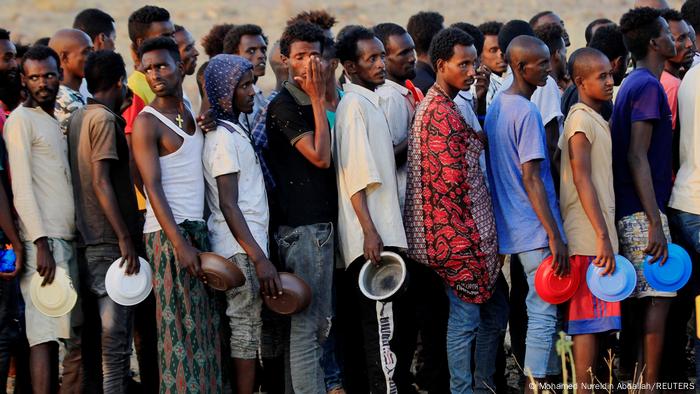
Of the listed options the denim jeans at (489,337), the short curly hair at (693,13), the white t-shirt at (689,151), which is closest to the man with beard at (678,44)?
the short curly hair at (693,13)

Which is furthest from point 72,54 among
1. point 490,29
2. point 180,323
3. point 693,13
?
point 693,13

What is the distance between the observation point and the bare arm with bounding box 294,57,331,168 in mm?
6664

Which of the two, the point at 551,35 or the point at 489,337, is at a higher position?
the point at 551,35

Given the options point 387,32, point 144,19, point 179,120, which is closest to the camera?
point 179,120

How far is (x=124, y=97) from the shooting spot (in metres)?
7.44

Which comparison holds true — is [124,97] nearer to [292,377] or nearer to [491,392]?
[292,377]

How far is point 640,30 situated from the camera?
7297 mm

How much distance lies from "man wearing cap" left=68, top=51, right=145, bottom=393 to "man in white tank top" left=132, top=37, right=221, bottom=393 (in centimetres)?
28

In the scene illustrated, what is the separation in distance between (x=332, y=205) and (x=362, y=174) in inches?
10.5

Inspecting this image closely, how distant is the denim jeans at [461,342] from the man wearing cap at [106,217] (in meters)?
1.80

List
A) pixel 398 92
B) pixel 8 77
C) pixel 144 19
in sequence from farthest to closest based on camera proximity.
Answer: pixel 144 19 < pixel 8 77 < pixel 398 92

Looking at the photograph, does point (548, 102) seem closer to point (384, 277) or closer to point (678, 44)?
point (678, 44)

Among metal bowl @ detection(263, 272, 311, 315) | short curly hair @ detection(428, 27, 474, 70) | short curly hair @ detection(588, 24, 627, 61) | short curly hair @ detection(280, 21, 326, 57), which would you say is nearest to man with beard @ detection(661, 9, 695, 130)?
short curly hair @ detection(588, 24, 627, 61)

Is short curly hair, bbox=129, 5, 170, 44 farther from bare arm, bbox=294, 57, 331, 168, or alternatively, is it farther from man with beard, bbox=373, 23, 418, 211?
bare arm, bbox=294, 57, 331, 168
